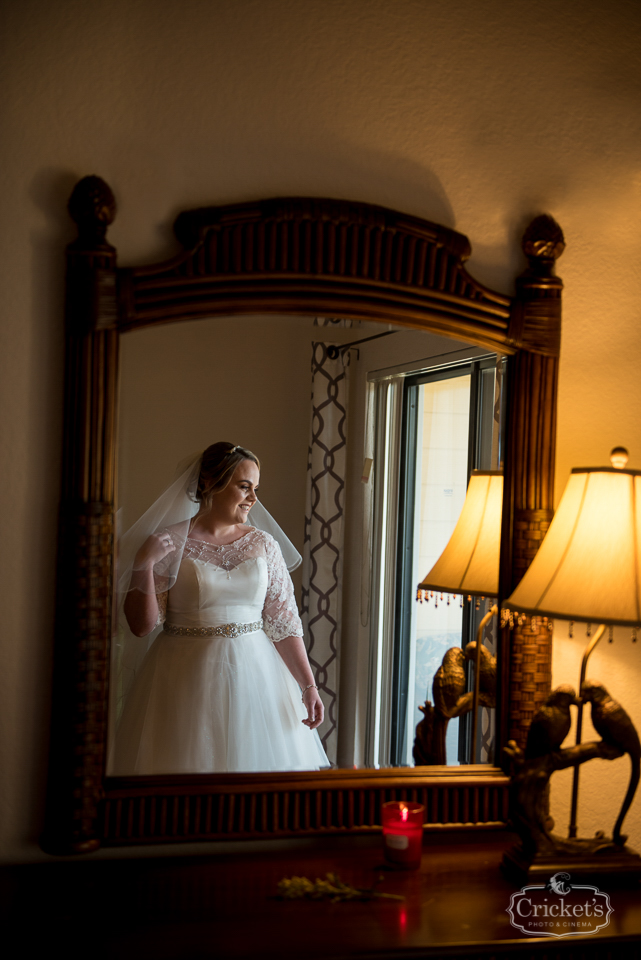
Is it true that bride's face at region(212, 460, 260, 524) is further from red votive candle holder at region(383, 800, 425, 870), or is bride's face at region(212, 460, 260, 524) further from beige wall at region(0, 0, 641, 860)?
red votive candle holder at region(383, 800, 425, 870)

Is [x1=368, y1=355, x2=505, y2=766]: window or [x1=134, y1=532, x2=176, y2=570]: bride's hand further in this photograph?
[x1=368, y1=355, x2=505, y2=766]: window

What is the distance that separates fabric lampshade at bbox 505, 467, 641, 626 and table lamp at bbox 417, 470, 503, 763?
16 centimetres

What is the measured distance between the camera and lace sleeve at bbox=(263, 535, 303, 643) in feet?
4.76

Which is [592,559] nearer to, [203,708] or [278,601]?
[278,601]

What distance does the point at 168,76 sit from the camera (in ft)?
4.86

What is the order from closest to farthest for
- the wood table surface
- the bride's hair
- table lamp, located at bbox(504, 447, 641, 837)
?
the wood table surface → table lamp, located at bbox(504, 447, 641, 837) → the bride's hair

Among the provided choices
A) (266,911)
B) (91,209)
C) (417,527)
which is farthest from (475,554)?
(91,209)

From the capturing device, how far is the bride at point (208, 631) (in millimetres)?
1422

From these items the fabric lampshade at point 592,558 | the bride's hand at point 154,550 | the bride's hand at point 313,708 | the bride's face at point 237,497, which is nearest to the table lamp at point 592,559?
the fabric lampshade at point 592,558

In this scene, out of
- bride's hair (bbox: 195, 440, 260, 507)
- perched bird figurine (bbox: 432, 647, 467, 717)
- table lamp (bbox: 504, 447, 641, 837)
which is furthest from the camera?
perched bird figurine (bbox: 432, 647, 467, 717)

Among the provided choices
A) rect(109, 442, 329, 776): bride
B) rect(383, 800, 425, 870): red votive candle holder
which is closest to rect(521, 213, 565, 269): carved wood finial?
rect(109, 442, 329, 776): bride

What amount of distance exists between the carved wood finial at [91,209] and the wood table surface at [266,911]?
3.57 feet

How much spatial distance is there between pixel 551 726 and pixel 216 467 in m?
0.74

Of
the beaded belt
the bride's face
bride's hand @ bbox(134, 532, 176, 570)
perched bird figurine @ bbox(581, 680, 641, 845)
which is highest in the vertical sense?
the bride's face
